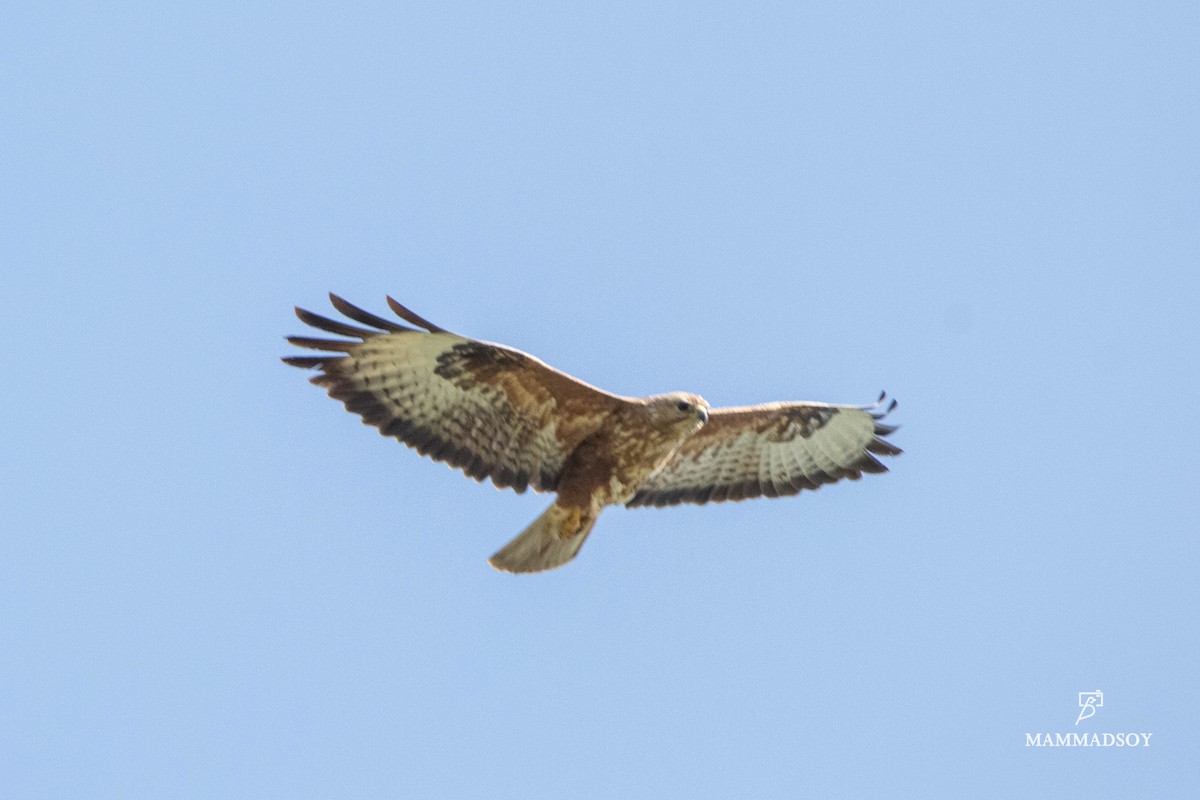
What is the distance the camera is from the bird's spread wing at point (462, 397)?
1020 cm

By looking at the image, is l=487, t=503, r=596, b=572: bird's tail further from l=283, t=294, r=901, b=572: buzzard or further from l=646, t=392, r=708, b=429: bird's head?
l=646, t=392, r=708, b=429: bird's head

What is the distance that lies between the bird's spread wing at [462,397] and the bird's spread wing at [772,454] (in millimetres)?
1214

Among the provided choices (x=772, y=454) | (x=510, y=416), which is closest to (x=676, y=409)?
(x=510, y=416)

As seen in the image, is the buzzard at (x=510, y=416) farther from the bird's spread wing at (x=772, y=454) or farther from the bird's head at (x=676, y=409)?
the bird's spread wing at (x=772, y=454)

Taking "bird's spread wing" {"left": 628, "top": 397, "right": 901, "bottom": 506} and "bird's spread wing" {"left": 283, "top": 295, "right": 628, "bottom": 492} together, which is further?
"bird's spread wing" {"left": 628, "top": 397, "right": 901, "bottom": 506}

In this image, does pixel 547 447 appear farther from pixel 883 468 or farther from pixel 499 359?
pixel 883 468

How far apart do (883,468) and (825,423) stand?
619 mm

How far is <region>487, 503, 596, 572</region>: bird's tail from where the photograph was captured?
1050 cm

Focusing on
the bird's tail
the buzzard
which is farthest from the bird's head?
the bird's tail

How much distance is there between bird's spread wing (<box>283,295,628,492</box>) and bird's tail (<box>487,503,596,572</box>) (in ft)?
0.95

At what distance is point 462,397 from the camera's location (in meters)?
10.6

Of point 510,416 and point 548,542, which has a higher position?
point 510,416

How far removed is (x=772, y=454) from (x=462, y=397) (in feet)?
8.55

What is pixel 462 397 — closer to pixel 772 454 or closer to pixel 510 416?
pixel 510 416
